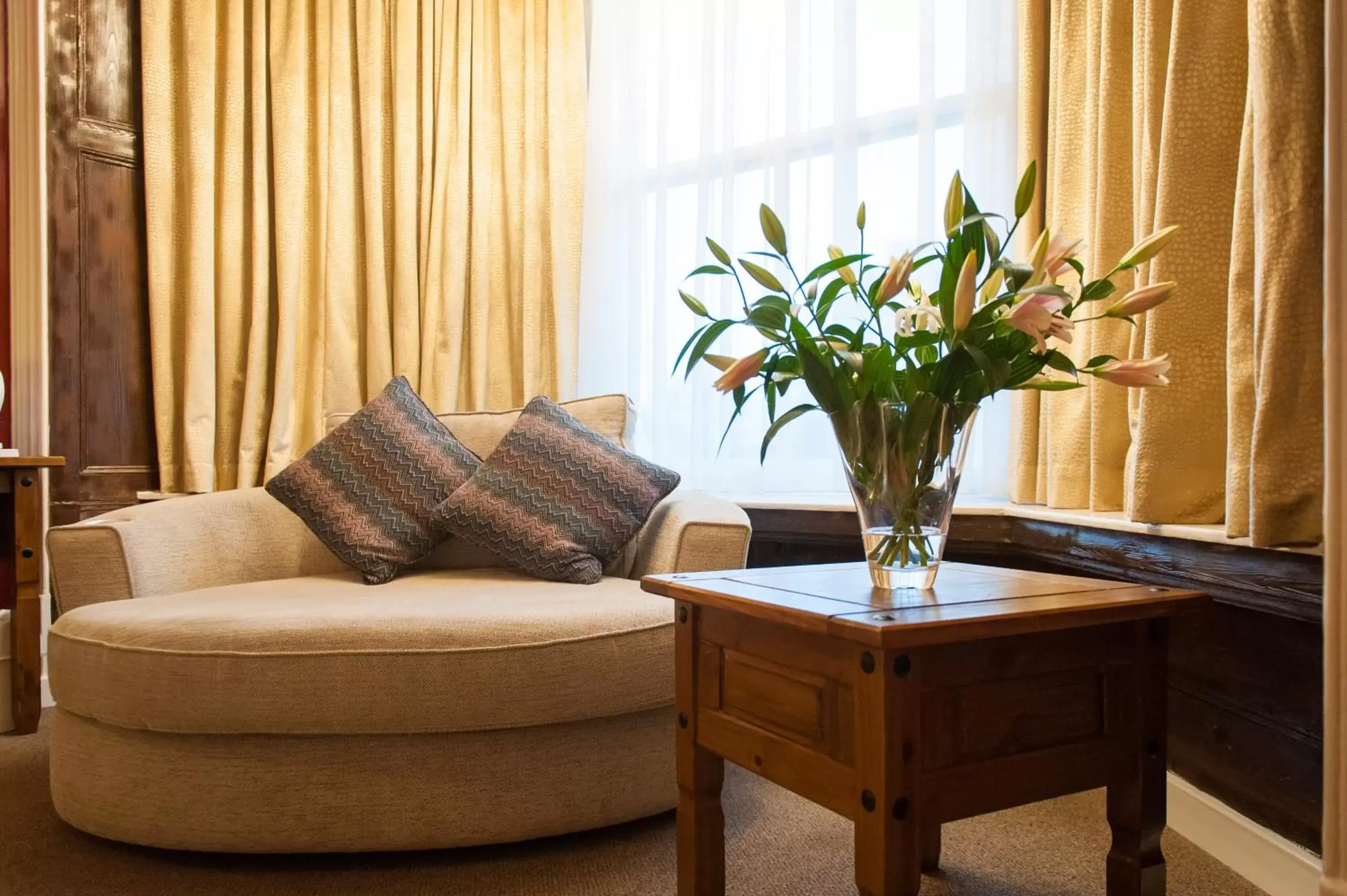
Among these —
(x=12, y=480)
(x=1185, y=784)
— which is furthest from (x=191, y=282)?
(x=1185, y=784)

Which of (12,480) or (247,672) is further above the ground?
(12,480)

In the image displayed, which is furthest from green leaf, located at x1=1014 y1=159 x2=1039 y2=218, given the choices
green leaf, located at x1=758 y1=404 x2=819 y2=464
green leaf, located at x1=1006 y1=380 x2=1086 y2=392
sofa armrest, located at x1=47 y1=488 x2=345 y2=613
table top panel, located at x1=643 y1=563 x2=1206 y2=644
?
sofa armrest, located at x1=47 y1=488 x2=345 y2=613

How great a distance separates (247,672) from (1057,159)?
1.89 metres

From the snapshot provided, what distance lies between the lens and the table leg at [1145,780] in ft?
4.09

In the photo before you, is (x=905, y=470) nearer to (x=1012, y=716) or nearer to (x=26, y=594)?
(x=1012, y=716)

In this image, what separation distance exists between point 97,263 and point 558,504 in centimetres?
180

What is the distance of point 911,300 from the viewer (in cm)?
140

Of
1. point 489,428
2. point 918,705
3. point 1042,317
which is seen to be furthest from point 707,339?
point 489,428

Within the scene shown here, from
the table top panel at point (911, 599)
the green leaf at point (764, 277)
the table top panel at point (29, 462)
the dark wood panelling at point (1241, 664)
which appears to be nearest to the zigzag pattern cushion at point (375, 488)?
the table top panel at point (29, 462)

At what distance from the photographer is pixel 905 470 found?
119cm

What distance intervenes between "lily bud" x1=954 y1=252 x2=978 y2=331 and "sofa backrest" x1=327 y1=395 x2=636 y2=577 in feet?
4.37

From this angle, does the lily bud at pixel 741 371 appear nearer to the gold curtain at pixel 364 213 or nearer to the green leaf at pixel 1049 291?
the green leaf at pixel 1049 291

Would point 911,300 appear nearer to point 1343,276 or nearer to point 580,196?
point 1343,276

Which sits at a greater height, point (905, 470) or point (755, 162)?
point (755, 162)
